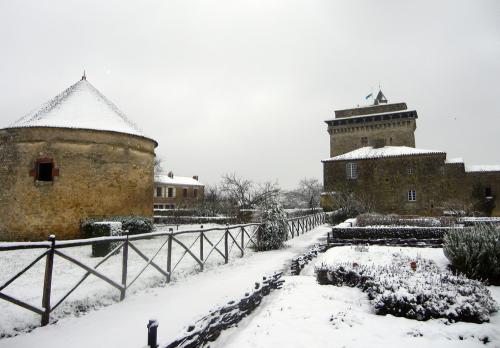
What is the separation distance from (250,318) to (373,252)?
6.48 m

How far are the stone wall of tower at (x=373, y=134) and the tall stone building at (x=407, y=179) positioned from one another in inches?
4.6

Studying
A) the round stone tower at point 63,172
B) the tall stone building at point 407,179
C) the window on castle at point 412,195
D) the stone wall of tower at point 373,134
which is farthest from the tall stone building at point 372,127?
the round stone tower at point 63,172

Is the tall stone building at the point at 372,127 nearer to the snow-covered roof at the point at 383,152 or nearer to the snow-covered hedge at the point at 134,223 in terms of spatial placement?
the snow-covered roof at the point at 383,152

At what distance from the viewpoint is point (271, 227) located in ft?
40.1

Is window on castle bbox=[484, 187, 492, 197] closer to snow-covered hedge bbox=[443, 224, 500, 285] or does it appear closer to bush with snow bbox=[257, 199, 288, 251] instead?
bush with snow bbox=[257, 199, 288, 251]

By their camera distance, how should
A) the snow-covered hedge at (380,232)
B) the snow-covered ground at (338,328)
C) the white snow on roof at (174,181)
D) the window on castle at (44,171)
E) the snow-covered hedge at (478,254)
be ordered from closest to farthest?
1. the snow-covered ground at (338,328)
2. the snow-covered hedge at (478,254)
3. the snow-covered hedge at (380,232)
4. the window on castle at (44,171)
5. the white snow on roof at (174,181)

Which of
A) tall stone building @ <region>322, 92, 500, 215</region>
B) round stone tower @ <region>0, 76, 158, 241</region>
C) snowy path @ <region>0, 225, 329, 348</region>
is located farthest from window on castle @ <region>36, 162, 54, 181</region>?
tall stone building @ <region>322, 92, 500, 215</region>

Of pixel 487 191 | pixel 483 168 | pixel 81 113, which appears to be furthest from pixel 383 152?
pixel 81 113

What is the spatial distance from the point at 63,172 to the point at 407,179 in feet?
102

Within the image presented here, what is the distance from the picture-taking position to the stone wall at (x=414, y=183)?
31828mm

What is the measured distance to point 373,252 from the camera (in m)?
10.4

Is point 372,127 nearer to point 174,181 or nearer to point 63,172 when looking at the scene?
point 174,181

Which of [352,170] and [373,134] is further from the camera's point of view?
[373,134]

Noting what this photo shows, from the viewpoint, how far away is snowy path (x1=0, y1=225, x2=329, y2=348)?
4.10 meters
